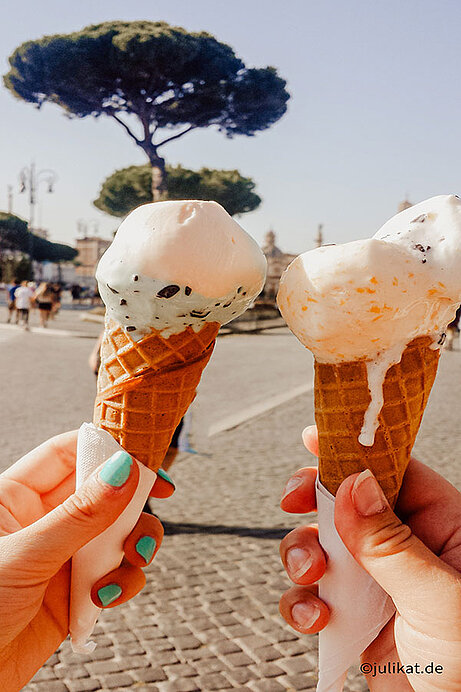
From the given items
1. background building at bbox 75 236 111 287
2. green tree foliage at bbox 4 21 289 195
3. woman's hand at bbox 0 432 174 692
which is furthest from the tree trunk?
background building at bbox 75 236 111 287

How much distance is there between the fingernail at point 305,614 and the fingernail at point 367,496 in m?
0.33

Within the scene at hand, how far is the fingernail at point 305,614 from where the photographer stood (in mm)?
1665

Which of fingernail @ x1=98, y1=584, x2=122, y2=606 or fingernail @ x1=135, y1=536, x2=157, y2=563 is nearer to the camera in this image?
fingernail @ x1=98, y1=584, x2=122, y2=606

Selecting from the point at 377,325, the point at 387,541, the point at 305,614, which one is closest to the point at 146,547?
the point at 305,614

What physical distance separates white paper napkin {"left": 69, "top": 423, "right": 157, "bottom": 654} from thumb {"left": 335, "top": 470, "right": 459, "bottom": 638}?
60cm

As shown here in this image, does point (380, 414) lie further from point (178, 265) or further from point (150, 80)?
point (150, 80)

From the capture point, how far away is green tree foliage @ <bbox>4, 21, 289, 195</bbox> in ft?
96.7

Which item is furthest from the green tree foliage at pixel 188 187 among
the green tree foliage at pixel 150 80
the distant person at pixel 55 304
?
the distant person at pixel 55 304

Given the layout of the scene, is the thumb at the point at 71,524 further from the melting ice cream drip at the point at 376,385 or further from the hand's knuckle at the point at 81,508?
the melting ice cream drip at the point at 376,385

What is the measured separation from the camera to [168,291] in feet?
5.29

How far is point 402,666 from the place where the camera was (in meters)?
1.58

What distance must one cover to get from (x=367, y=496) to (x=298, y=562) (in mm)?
304

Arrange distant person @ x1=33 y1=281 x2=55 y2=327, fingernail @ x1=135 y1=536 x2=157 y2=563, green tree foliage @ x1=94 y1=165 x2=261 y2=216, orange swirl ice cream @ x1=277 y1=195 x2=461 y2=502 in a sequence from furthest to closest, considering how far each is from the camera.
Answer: green tree foliage @ x1=94 y1=165 x2=261 y2=216 < distant person @ x1=33 y1=281 x2=55 y2=327 < fingernail @ x1=135 y1=536 x2=157 y2=563 < orange swirl ice cream @ x1=277 y1=195 x2=461 y2=502

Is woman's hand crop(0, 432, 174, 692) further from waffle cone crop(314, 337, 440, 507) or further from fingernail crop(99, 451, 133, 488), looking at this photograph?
waffle cone crop(314, 337, 440, 507)
